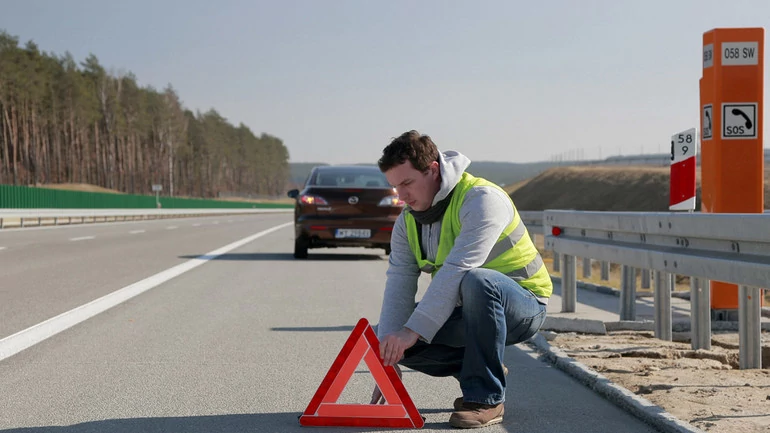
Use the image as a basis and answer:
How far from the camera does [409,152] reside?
4469 millimetres

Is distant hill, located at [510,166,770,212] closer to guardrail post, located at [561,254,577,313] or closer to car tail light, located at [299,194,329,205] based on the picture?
car tail light, located at [299,194,329,205]

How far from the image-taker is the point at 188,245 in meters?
21.8

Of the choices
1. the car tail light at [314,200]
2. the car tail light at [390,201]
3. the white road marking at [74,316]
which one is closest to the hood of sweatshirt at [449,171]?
the white road marking at [74,316]

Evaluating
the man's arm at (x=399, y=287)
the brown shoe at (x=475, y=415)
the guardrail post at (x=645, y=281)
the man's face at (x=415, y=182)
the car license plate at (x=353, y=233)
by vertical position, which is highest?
the man's face at (x=415, y=182)

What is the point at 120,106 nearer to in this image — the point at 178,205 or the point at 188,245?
the point at 178,205

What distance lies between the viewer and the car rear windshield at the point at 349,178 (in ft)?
57.5

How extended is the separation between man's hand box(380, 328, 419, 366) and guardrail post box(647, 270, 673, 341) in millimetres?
3626

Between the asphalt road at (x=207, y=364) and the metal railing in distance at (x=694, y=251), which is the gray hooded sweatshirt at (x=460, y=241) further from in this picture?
the metal railing in distance at (x=694, y=251)

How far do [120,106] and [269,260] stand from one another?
104302mm

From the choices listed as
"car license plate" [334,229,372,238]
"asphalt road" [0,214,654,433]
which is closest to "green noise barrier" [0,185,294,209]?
"car license plate" [334,229,372,238]

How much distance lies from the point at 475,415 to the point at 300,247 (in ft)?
43.4

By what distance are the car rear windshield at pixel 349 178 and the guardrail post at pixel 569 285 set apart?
27.1ft

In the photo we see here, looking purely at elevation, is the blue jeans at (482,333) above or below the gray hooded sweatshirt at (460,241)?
below

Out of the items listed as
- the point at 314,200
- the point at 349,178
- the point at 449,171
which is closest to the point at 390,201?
the point at 349,178
